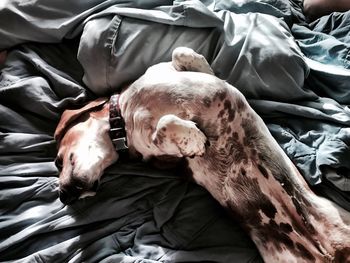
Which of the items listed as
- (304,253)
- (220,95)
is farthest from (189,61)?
(304,253)

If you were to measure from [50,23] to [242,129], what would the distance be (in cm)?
81

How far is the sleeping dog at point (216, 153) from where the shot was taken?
1.20 meters

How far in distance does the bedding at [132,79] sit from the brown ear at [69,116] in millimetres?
62

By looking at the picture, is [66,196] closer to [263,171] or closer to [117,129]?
[117,129]

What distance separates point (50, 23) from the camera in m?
1.61

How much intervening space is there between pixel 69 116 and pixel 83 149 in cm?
14

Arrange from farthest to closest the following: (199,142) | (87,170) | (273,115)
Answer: (273,115) < (87,170) < (199,142)

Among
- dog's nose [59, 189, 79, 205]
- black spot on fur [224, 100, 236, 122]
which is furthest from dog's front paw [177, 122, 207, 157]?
dog's nose [59, 189, 79, 205]

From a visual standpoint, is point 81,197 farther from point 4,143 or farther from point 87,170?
point 4,143

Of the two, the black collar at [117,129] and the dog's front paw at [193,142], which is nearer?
the dog's front paw at [193,142]

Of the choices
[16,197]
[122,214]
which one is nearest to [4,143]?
[16,197]

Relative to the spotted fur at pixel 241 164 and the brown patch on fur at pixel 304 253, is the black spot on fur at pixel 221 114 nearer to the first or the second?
the spotted fur at pixel 241 164

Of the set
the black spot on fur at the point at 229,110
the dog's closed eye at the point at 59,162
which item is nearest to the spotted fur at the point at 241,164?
the black spot on fur at the point at 229,110

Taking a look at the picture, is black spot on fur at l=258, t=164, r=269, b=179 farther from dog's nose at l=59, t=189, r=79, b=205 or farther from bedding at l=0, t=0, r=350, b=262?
dog's nose at l=59, t=189, r=79, b=205
